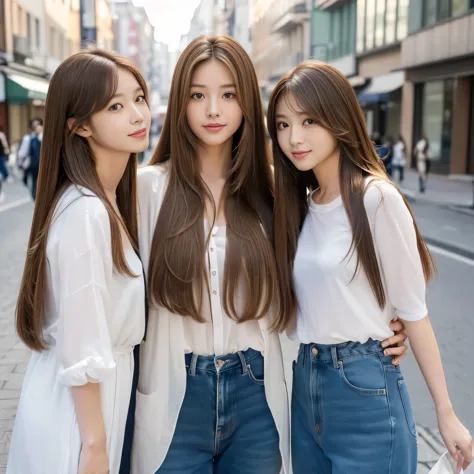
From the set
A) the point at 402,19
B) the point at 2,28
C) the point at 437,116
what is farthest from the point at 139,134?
the point at 2,28

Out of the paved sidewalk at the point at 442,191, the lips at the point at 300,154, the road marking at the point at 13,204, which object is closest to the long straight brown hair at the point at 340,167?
the lips at the point at 300,154

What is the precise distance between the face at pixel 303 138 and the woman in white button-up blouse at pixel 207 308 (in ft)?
0.51

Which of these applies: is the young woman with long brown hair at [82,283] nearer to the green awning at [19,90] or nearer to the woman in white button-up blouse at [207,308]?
the woman in white button-up blouse at [207,308]

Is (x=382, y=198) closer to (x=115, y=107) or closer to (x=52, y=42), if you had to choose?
(x=115, y=107)

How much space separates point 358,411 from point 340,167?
79 cm

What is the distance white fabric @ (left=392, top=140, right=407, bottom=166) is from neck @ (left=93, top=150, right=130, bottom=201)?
1867 centimetres

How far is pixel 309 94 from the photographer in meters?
2.29

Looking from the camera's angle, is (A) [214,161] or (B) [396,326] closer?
(B) [396,326]

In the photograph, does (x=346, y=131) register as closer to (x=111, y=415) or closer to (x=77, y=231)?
(x=77, y=231)

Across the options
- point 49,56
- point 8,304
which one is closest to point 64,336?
point 8,304

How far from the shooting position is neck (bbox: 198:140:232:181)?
2545 millimetres

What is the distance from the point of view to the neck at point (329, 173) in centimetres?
240

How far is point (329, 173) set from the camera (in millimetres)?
2420

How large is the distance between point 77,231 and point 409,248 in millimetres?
991
